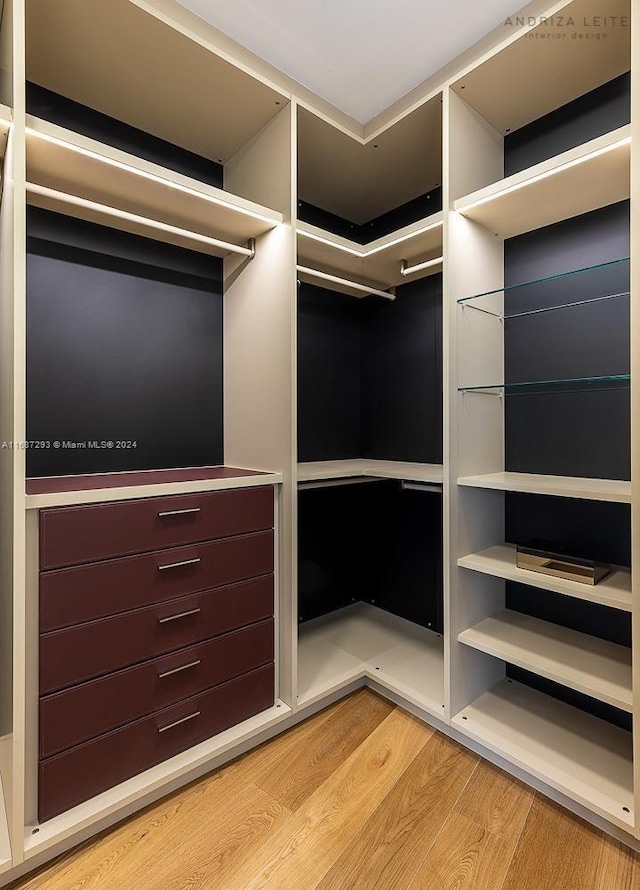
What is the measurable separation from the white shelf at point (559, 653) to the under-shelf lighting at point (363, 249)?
1578 mm

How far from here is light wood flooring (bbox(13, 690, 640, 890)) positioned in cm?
114

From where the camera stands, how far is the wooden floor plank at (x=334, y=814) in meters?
1.15

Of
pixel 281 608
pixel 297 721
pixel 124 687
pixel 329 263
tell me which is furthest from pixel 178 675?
pixel 329 263

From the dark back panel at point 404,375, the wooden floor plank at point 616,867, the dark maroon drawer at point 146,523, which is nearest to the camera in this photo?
the wooden floor plank at point 616,867

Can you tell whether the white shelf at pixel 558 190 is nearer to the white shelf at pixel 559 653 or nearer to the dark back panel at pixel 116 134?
the dark back panel at pixel 116 134

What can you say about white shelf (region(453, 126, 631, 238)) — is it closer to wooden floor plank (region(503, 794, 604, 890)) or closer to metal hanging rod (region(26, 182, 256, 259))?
metal hanging rod (region(26, 182, 256, 259))

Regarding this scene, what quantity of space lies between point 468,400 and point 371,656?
126 cm

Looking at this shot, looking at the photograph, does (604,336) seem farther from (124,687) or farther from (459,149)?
(124,687)

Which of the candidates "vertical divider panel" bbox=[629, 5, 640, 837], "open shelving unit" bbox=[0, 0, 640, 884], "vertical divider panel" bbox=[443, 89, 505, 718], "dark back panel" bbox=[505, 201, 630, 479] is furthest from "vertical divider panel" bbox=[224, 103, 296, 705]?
"vertical divider panel" bbox=[629, 5, 640, 837]

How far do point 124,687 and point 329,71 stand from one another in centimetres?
224

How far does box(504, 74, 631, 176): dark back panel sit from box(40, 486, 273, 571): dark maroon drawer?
1.70 metres

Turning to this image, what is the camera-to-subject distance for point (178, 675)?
1.44 meters

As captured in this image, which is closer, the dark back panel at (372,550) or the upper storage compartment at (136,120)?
the upper storage compartment at (136,120)

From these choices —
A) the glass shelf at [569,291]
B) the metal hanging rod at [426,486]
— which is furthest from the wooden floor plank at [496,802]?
the glass shelf at [569,291]
